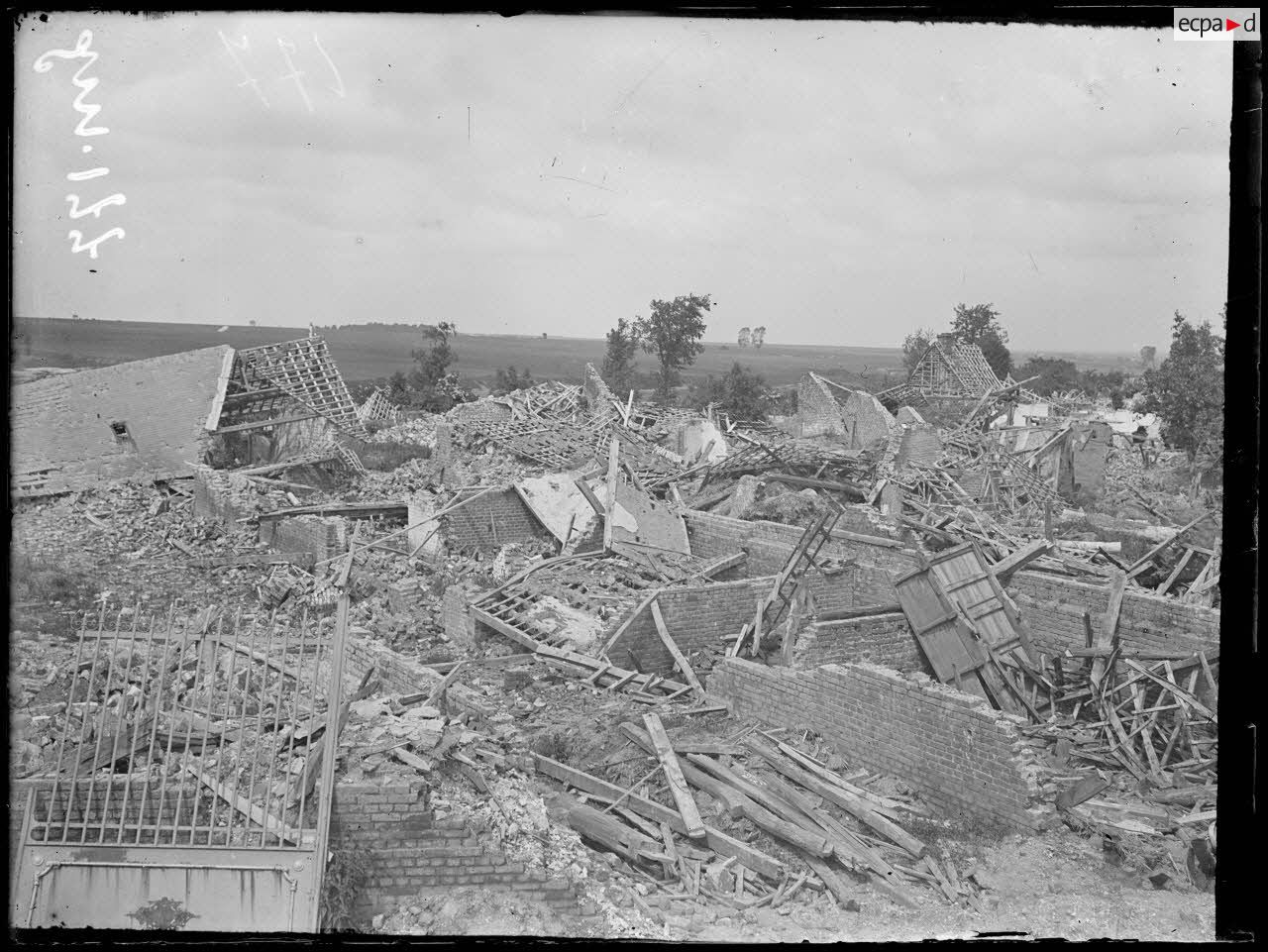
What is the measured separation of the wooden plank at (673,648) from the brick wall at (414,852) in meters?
2.26

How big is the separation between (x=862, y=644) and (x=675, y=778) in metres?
2.12

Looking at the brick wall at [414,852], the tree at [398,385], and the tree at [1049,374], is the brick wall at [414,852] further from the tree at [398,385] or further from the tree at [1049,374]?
the tree at [1049,374]

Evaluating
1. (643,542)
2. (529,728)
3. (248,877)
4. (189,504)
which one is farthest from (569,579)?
(248,877)

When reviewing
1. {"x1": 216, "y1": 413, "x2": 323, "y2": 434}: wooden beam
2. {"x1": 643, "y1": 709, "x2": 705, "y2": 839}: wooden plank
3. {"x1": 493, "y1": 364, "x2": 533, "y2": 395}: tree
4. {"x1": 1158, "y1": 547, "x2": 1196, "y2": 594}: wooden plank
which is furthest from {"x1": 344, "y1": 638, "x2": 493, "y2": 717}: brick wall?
{"x1": 1158, "y1": 547, "x2": 1196, "y2": 594}: wooden plank

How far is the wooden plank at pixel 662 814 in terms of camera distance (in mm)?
5820

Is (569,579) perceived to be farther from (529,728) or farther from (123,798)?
(123,798)

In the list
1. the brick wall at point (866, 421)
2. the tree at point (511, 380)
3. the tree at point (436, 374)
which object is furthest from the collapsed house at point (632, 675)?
the brick wall at point (866, 421)

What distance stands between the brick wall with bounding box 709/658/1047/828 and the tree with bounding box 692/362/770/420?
155 inches

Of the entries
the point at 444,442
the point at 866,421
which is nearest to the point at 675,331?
the point at 444,442

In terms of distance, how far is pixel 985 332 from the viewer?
28.9 ft

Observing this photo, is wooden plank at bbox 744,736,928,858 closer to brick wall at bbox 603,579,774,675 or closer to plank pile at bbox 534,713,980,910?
plank pile at bbox 534,713,980,910

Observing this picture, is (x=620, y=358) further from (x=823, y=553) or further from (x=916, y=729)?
(x=916, y=729)

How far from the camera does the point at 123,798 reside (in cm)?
495

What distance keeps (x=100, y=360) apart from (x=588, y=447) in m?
4.54
